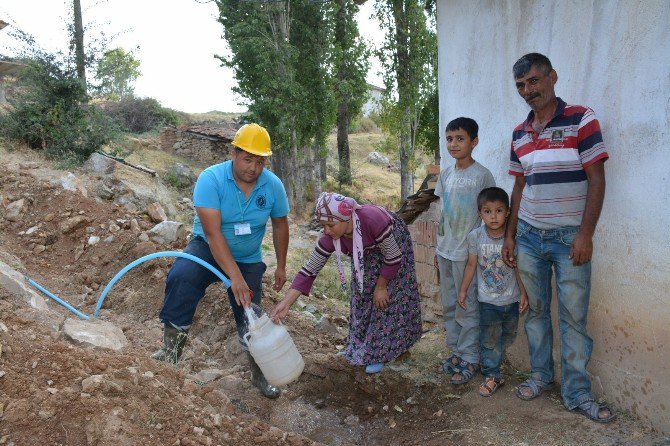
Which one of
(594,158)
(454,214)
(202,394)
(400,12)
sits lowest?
(202,394)

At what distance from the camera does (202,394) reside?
2.77m

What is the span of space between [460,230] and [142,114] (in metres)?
20.9

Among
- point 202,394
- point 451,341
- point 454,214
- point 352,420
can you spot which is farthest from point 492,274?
point 202,394

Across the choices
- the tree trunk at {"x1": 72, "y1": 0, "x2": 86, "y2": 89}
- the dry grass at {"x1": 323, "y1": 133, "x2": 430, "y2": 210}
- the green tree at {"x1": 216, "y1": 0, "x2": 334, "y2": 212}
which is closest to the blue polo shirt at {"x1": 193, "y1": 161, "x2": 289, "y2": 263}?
the tree trunk at {"x1": 72, "y1": 0, "x2": 86, "y2": 89}

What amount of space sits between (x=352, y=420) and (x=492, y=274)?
1.23m

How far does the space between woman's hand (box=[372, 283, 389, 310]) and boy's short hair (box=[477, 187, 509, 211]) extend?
0.77 m

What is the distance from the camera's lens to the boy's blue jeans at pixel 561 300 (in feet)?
8.92

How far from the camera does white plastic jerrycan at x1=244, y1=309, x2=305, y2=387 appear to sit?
9.59ft

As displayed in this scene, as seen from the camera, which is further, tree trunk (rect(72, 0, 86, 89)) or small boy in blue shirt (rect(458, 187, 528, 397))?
tree trunk (rect(72, 0, 86, 89))

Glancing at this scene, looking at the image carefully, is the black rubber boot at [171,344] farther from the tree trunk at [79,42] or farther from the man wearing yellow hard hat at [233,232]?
the tree trunk at [79,42]

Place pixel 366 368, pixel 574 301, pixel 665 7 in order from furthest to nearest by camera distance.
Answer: pixel 366 368 → pixel 574 301 → pixel 665 7

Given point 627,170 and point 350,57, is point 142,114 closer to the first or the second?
point 350,57

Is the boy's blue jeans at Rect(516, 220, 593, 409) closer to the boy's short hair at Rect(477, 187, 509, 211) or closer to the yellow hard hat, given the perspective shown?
the boy's short hair at Rect(477, 187, 509, 211)

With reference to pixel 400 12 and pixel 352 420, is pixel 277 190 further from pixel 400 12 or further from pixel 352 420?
pixel 400 12
